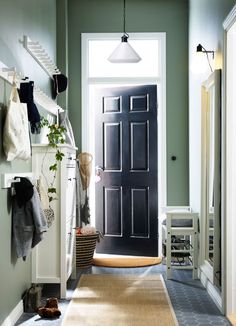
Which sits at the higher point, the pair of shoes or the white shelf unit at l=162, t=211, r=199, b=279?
the white shelf unit at l=162, t=211, r=199, b=279

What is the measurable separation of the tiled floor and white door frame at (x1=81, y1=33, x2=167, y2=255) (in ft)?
3.73

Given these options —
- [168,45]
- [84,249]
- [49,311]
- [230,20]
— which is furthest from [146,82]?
[49,311]

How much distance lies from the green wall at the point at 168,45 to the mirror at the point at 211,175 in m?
1.30

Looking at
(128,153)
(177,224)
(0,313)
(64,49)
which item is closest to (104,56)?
(64,49)

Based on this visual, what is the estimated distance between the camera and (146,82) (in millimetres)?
6238

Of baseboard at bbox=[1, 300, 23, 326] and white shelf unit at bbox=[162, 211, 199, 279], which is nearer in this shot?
baseboard at bbox=[1, 300, 23, 326]

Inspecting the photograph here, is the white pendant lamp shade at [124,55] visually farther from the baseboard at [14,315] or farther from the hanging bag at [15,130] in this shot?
the baseboard at [14,315]

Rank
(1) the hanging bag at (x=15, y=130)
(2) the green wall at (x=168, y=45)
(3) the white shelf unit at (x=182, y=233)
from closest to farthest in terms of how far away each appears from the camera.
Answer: (1) the hanging bag at (x=15, y=130) < (3) the white shelf unit at (x=182, y=233) < (2) the green wall at (x=168, y=45)

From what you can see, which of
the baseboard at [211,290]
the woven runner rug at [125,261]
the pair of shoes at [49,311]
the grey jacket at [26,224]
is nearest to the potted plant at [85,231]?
the woven runner rug at [125,261]

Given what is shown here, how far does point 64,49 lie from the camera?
6047mm

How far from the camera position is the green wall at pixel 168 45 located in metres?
6.16

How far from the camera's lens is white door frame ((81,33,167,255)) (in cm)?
617

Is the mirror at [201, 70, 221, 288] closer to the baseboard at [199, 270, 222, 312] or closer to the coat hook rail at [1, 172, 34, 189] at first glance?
the baseboard at [199, 270, 222, 312]

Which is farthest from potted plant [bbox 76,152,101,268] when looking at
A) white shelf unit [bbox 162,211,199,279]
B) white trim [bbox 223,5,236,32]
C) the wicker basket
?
white trim [bbox 223,5,236,32]
